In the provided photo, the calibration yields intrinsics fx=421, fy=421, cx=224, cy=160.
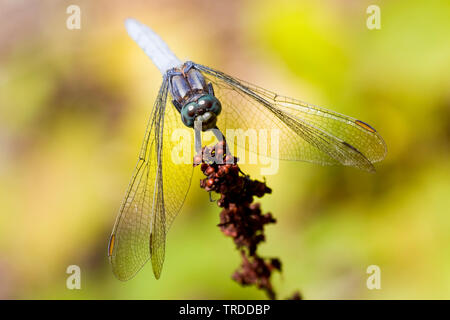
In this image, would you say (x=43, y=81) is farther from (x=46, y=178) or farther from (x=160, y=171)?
(x=160, y=171)

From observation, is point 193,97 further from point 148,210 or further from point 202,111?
point 148,210

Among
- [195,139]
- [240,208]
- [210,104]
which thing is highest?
[210,104]

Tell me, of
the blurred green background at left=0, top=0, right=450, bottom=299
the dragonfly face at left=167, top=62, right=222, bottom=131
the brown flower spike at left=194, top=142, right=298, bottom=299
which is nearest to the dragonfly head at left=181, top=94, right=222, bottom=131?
the dragonfly face at left=167, top=62, right=222, bottom=131

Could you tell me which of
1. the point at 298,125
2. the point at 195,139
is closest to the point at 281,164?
the point at 298,125

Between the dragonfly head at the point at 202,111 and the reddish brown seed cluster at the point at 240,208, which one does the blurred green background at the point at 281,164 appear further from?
the dragonfly head at the point at 202,111

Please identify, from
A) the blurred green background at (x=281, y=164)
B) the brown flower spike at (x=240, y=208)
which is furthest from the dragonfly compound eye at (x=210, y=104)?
the blurred green background at (x=281, y=164)

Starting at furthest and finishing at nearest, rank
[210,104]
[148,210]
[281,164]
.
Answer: [281,164]
[210,104]
[148,210]
